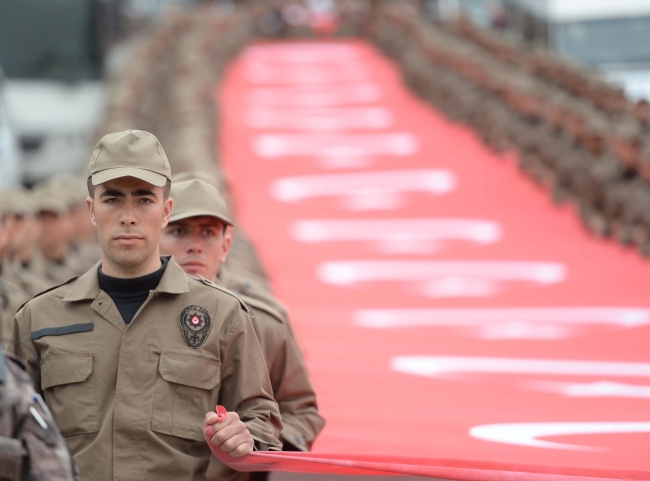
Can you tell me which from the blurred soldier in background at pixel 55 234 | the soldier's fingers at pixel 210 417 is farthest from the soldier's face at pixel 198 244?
the blurred soldier in background at pixel 55 234

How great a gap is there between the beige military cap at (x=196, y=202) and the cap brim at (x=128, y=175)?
1053 mm

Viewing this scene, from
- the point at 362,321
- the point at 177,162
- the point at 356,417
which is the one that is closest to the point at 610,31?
the point at 177,162

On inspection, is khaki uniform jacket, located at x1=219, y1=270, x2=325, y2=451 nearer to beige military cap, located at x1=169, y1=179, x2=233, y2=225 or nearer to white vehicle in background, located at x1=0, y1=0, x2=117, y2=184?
beige military cap, located at x1=169, y1=179, x2=233, y2=225

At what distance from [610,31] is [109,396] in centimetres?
1722

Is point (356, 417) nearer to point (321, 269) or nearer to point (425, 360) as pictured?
point (425, 360)

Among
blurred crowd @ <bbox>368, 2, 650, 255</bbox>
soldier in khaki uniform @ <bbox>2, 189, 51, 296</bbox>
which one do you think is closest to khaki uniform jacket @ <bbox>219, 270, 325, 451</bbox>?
soldier in khaki uniform @ <bbox>2, 189, 51, 296</bbox>

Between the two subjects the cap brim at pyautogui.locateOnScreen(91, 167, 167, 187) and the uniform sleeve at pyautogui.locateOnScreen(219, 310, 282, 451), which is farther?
the uniform sleeve at pyautogui.locateOnScreen(219, 310, 282, 451)

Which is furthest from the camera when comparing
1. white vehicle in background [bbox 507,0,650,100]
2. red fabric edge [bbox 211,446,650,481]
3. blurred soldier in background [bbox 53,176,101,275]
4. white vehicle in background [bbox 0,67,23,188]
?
white vehicle in background [bbox 507,0,650,100]

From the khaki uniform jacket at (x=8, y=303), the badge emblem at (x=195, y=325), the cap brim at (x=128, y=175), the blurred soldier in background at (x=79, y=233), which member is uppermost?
the cap brim at (x=128, y=175)

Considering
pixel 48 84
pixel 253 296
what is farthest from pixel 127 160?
pixel 48 84

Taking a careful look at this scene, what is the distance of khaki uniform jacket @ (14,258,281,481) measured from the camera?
9.48ft

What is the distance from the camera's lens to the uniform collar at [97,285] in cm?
296

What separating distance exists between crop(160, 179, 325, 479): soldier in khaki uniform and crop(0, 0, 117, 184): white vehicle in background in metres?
12.1

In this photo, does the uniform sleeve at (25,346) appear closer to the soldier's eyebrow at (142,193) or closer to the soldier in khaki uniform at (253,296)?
the soldier's eyebrow at (142,193)
